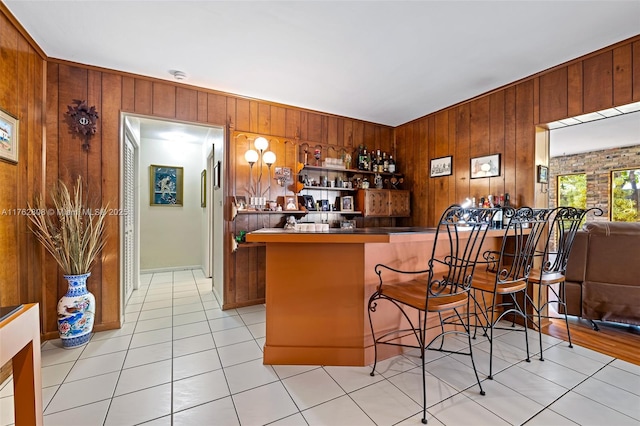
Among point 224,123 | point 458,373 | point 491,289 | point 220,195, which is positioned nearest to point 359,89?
point 224,123

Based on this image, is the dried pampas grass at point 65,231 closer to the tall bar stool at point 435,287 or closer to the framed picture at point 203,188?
the framed picture at point 203,188

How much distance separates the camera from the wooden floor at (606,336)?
2.33 meters

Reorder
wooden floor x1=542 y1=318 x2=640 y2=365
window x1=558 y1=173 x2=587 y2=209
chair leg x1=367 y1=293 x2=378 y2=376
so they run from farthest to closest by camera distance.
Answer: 1. window x1=558 y1=173 x2=587 y2=209
2. wooden floor x1=542 y1=318 x2=640 y2=365
3. chair leg x1=367 y1=293 x2=378 y2=376

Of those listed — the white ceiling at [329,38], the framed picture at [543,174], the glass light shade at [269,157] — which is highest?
the white ceiling at [329,38]

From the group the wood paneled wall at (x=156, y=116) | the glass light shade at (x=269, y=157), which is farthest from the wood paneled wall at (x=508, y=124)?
the glass light shade at (x=269, y=157)

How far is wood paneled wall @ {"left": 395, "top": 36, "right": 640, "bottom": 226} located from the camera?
2.42 metres

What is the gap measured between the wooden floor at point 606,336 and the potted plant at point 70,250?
429cm

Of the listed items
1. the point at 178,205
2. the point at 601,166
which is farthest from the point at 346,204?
the point at 601,166

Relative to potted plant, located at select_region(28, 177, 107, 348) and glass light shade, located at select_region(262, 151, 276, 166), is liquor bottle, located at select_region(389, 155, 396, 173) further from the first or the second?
potted plant, located at select_region(28, 177, 107, 348)

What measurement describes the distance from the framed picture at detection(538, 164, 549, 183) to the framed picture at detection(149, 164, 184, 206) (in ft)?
18.1

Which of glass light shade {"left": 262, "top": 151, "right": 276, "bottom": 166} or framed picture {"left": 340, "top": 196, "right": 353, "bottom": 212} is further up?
glass light shade {"left": 262, "top": 151, "right": 276, "bottom": 166}

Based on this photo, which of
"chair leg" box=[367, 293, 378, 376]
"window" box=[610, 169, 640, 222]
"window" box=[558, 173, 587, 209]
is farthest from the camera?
"window" box=[558, 173, 587, 209]

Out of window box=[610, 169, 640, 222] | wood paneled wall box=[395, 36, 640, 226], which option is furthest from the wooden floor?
window box=[610, 169, 640, 222]

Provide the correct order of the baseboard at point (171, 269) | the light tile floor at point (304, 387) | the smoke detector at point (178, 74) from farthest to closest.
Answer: the baseboard at point (171, 269) < the smoke detector at point (178, 74) < the light tile floor at point (304, 387)
